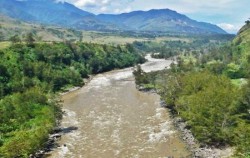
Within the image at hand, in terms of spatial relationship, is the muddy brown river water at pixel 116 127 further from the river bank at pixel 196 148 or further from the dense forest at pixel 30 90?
the dense forest at pixel 30 90

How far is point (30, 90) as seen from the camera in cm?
11131

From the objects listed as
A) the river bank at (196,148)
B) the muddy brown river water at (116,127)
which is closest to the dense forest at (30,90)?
the muddy brown river water at (116,127)

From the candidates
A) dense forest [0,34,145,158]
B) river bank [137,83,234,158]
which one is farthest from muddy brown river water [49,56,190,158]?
dense forest [0,34,145,158]

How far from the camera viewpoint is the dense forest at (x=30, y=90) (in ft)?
252

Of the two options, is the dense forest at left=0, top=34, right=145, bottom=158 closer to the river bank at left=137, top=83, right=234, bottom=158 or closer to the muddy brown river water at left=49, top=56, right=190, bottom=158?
the muddy brown river water at left=49, top=56, right=190, bottom=158

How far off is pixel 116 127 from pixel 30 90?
1217 inches

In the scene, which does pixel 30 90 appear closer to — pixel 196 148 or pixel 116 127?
pixel 116 127

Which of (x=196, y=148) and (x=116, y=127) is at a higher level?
(x=196, y=148)

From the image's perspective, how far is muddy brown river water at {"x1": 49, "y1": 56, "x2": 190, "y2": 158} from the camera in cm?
7719

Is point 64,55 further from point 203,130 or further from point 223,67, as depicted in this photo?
point 203,130

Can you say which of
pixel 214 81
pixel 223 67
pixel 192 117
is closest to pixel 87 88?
pixel 223 67

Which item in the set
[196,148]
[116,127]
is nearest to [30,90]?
[116,127]

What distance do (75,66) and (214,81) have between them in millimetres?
101803

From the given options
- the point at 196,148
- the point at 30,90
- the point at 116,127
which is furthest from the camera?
the point at 30,90
